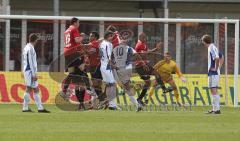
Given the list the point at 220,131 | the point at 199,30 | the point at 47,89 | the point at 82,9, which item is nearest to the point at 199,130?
the point at 220,131

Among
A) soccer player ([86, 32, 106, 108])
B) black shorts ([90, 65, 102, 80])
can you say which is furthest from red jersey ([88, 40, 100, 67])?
black shorts ([90, 65, 102, 80])

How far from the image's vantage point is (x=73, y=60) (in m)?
20.9

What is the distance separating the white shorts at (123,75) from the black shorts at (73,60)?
144cm

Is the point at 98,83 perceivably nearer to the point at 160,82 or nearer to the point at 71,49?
the point at 71,49

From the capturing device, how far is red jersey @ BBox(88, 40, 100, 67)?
21.4 meters

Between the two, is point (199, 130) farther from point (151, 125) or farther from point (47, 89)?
point (47, 89)

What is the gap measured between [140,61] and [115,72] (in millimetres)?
918

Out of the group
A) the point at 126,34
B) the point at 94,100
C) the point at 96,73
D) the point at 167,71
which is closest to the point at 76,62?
the point at 96,73

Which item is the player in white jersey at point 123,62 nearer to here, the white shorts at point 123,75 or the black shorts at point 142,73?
the white shorts at point 123,75

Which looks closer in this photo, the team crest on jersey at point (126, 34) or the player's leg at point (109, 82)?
the player's leg at point (109, 82)

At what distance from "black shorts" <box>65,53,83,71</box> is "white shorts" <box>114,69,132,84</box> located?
4.71ft

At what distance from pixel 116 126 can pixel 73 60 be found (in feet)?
20.3

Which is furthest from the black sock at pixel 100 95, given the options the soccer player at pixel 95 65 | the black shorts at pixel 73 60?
the black shorts at pixel 73 60

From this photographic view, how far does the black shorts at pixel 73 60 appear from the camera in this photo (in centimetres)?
2030
